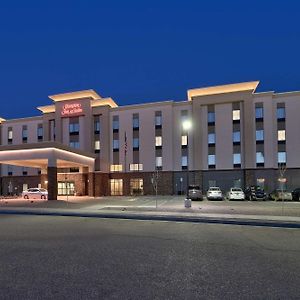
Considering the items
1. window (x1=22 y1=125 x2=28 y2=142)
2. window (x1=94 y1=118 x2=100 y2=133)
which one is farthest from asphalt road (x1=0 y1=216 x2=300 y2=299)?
window (x1=22 y1=125 x2=28 y2=142)

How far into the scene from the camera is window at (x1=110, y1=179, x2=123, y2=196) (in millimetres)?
50125

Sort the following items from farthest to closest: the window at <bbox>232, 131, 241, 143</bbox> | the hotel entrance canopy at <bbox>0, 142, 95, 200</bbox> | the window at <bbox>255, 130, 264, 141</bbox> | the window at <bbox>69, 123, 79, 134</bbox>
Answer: the window at <bbox>69, 123, 79, 134</bbox>, the window at <bbox>232, 131, 241, 143</bbox>, the window at <bbox>255, 130, 264, 141</bbox>, the hotel entrance canopy at <bbox>0, 142, 95, 200</bbox>

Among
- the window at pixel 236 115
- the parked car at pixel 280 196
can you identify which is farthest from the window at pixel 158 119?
the parked car at pixel 280 196

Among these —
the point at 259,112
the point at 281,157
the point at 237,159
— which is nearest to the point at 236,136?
the point at 237,159

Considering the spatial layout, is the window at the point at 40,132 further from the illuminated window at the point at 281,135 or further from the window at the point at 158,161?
the illuminated window at the point at 281,135

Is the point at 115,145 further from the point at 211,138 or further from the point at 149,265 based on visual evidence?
the point at 149,265

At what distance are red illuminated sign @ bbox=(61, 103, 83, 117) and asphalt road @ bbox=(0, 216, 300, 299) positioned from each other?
4205cm

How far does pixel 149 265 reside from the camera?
7199 mm

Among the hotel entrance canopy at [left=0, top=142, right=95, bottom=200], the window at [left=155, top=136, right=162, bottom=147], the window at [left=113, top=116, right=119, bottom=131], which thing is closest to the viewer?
the hotel entrance canopy at [left=0, top=142, right=95, bottom=200]

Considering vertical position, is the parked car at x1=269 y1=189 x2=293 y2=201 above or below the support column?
below

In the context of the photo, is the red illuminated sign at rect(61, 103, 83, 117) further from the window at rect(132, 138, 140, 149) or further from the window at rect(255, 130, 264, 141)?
the window at rect(255, 130, 264, 141)

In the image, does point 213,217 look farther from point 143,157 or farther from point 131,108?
point 131,108

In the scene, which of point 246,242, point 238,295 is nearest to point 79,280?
point 238,295

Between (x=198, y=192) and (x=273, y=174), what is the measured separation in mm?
16258
